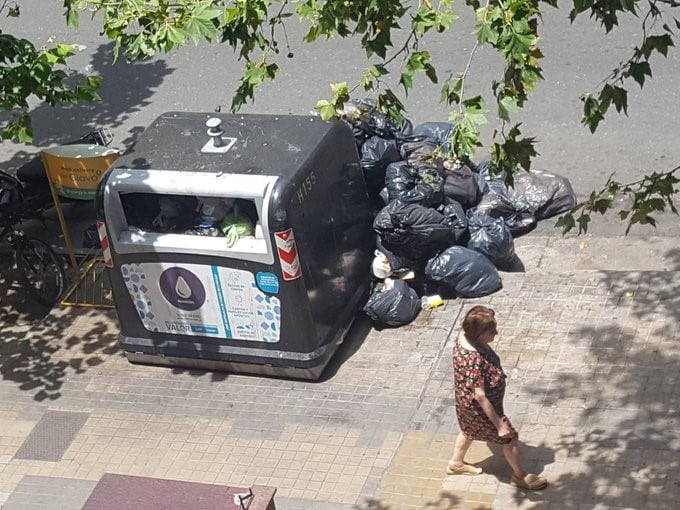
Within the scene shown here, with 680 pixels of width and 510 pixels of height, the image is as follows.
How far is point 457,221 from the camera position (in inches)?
355

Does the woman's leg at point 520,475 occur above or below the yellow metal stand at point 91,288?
above

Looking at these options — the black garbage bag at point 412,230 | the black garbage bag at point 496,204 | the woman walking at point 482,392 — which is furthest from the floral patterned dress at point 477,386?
the black garbage bag at point 496,204

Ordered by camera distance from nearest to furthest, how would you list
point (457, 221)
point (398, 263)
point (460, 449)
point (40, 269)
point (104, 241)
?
point (460, 449) → point (104, 241) → point (398, 263) → point (457, 221) → point (40, 269)

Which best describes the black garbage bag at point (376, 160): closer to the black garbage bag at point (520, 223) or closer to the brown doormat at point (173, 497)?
the black garbage bag at point (520, 223)

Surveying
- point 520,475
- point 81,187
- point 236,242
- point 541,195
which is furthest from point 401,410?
point 81,187

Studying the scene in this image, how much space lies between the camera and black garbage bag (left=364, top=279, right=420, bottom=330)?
855 centimetres

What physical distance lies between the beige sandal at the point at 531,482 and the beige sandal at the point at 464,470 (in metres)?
0.27

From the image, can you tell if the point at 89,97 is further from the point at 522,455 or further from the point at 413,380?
the point at 522,455

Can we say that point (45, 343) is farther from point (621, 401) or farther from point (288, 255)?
point (621, 401)

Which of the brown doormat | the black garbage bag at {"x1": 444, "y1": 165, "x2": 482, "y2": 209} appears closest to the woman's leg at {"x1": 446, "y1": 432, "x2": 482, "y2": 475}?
the brown doormat

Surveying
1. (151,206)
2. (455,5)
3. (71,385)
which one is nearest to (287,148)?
(151,206)

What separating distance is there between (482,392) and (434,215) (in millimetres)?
2513

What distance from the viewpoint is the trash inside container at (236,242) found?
7.79m

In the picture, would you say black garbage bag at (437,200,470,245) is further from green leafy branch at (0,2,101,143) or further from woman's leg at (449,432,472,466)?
green leafy branch at (0,2,101,143)
